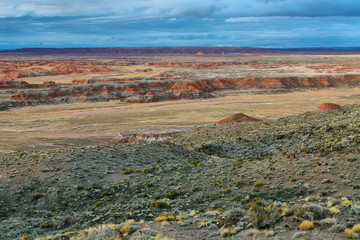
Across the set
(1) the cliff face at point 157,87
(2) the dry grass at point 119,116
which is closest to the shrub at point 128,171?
(2) the dry grass at point 119,116

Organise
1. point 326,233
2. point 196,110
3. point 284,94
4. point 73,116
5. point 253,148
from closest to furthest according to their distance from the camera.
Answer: point 326,233 → point 253,148 → point 73,116 → point 196,110 → point 284,94

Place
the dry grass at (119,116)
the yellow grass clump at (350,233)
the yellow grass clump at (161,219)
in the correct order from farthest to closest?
the dry grass at (119,116) < the yellow grass clump at (161,219) < the yellow grass clump at (350,233)

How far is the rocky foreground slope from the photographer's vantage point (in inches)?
384

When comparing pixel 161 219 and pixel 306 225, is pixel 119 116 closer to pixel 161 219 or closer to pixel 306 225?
pixel 161 219

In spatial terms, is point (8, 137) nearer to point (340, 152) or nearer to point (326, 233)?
point (340, 152)

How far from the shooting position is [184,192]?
Result: 48.0ft

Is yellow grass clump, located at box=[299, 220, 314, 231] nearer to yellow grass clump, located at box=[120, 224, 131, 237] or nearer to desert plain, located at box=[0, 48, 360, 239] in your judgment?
desert plain, located at box=[0, 48, 360, 239]

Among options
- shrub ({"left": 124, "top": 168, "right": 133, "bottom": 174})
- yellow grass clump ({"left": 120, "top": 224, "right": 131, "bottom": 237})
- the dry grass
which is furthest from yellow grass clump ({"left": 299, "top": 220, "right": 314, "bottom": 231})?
the dry grass

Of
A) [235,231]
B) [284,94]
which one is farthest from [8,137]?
[284,94]

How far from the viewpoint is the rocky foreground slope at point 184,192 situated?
9766 millimetres

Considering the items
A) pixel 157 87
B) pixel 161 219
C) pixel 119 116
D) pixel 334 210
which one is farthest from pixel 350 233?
pixel 157 87

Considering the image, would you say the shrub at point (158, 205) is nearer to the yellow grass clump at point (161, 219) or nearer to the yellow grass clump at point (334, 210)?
the yellow grass clump at point (161, 219)

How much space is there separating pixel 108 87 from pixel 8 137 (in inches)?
1750

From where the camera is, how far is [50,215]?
13.4 meters
